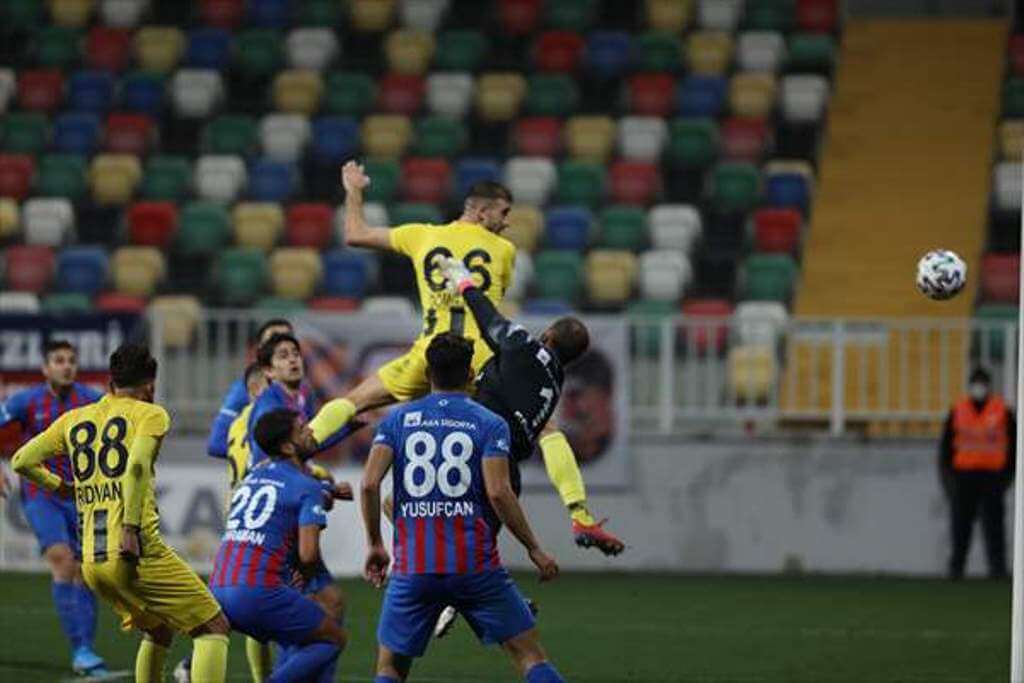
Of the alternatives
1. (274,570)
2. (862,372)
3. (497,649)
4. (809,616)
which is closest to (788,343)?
(862,372)

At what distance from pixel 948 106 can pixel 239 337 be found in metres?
10.7

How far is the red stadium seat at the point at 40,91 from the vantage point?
30.4 metres

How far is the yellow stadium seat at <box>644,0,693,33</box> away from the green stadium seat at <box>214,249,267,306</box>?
6.46 m

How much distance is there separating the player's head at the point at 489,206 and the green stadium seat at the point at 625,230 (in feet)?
46.1

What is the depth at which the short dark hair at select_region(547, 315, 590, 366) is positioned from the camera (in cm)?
1231

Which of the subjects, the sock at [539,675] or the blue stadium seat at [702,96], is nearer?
the sock at [539,675]

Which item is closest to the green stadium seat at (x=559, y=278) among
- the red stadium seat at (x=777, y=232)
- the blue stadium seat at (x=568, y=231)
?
the blue stadium seat at (x=568, y=231)

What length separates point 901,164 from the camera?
96.6 ft

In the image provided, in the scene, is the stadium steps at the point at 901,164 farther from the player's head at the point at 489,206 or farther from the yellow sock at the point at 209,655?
the yellow sock at the point at 209,655

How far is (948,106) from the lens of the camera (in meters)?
30.2

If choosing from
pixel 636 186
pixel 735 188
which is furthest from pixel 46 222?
pixel 735 188

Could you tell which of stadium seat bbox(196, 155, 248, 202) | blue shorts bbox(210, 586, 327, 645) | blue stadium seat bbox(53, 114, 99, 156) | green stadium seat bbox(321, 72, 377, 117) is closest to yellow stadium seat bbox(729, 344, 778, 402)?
stadium seat bbox(196, 155, 248, 202)

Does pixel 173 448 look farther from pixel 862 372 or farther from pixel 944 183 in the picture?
pixel 944 183

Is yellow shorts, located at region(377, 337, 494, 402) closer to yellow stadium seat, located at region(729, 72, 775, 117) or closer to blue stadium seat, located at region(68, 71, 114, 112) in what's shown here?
yellow stadium seat, located at region(729, 72, 775, 117)
